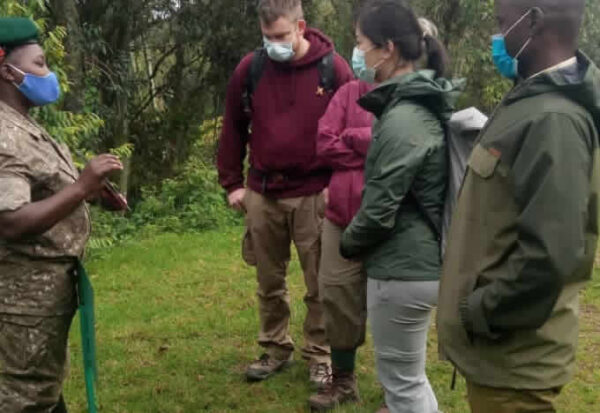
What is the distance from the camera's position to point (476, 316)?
6.83 feet

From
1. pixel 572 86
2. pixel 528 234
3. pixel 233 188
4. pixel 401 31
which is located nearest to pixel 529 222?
pixel 528 234

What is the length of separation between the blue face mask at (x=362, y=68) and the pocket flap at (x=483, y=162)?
108 centimetres

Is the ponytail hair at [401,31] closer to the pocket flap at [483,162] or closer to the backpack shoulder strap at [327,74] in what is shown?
the backpack shoulder strap at [327,74]

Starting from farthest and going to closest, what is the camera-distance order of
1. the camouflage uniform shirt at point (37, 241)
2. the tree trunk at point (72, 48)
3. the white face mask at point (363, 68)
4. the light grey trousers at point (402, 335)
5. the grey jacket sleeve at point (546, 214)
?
the tree trunk at point (72, 48), the white face mask at point (363, 68), the light grey trousers at point (402, 335), the camouflage uniform shirt at point (37, 241), the grey jacket sleeve at point (546, 214)

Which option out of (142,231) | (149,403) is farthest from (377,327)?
(142,231)

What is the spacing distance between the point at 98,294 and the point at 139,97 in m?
6.72

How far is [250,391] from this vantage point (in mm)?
4285

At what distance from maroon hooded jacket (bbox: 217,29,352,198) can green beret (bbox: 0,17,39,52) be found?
62.8 inches

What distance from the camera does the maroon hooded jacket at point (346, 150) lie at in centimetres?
363

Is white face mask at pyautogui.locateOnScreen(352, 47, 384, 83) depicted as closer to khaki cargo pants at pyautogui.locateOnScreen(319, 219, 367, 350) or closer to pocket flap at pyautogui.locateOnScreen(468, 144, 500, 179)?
khaki cargo pants at pyautogui.locateOnScreen(319, 219, 367, 350)

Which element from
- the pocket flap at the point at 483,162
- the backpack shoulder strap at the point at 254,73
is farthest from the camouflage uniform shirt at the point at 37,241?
the backpack shoulder strap at the point at 254,73

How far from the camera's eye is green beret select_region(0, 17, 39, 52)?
2658mm

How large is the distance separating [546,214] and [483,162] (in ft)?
0.84

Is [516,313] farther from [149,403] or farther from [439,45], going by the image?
[149,403]
